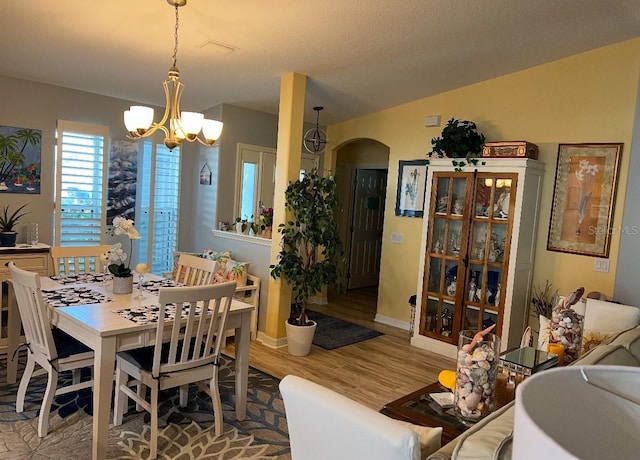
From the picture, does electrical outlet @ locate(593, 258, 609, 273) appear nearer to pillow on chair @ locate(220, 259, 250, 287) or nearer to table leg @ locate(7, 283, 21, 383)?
pillow on chair @ locate(220, 259, 250, 287)

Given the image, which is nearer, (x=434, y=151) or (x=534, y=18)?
(x=534, y=18)

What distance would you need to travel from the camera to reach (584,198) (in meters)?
4.07

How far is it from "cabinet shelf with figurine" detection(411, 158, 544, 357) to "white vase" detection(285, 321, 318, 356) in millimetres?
1227

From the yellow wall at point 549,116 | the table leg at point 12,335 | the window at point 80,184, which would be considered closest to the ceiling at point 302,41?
the yellow wall at point 549,116

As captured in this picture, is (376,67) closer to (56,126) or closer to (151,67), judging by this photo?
(151,67)

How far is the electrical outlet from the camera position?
12.9 feet

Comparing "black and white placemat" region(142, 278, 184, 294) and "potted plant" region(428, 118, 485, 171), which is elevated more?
"potted plant" region(428, 118, 485, 171)

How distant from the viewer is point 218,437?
2766 mm

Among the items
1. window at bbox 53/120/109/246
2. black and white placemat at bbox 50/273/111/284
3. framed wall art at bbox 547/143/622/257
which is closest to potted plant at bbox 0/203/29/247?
window at bbox 53/120/109/246

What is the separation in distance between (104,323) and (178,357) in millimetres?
553

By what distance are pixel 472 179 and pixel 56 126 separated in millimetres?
4174

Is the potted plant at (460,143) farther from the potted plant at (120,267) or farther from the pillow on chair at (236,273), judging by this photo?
the potted plant at (120,267)

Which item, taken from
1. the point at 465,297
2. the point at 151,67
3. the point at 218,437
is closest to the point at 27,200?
the point at 151,67

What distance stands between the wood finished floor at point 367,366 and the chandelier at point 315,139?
2441mm
